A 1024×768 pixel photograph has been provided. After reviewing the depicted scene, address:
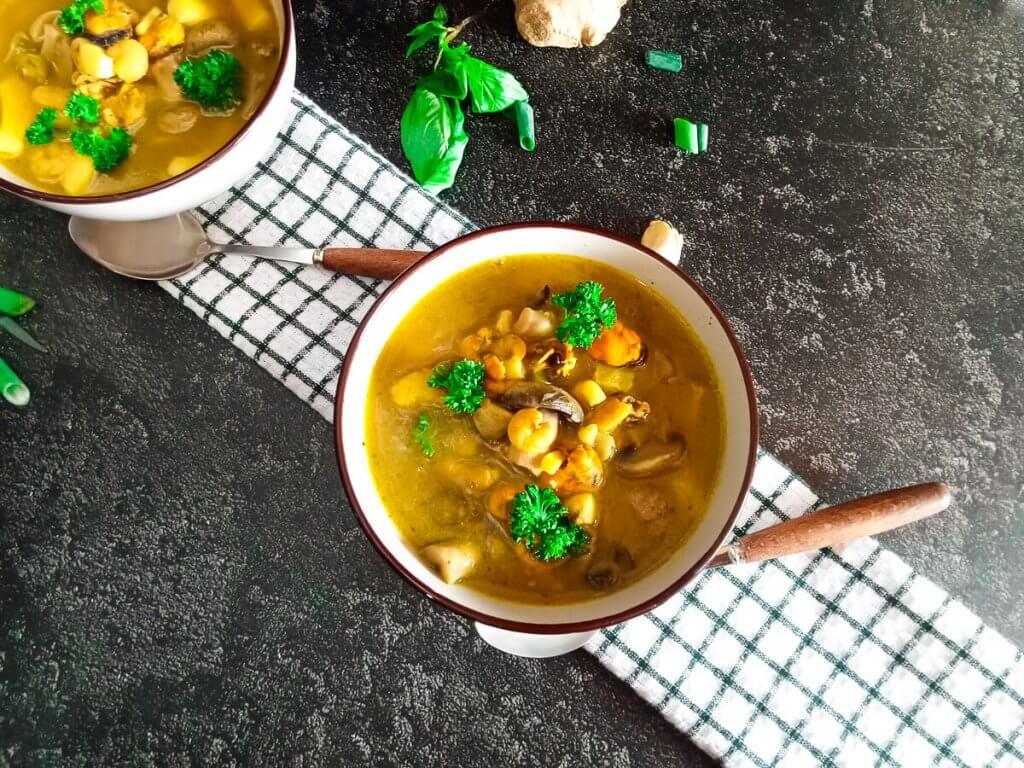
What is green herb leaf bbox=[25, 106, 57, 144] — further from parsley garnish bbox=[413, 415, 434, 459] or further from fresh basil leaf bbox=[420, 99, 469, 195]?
parsley garnish bbox=[413, 415, 434, 459]

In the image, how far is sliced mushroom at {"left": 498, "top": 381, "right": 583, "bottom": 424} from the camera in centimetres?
174

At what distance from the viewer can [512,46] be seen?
7.46 feet

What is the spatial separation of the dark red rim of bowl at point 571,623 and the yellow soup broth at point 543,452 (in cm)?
10

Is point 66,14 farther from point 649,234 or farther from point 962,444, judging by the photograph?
point 962,444

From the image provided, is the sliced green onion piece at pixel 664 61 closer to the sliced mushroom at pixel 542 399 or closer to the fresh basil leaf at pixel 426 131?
the fresh basil leaf at pixel 426 131

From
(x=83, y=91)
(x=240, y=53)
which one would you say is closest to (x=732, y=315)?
(x=240, y=53)

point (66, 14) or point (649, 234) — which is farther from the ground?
point (66, 14)

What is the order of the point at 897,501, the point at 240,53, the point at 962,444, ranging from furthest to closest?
1. the point at 962,444
2. the point at 240,53
3. the point at 897,501

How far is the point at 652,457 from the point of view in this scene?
1794mm

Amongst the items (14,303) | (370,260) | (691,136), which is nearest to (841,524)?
(691,136)

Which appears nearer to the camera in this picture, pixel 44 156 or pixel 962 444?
pixel 44 156

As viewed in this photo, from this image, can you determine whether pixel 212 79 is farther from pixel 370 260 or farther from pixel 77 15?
pixel 370 260

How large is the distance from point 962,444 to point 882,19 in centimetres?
112

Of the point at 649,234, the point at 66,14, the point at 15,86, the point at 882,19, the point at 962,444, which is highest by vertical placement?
the point at 882,19
